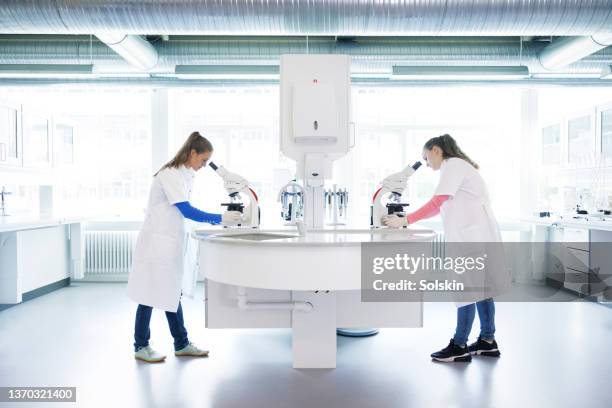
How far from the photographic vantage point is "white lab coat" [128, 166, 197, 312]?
248 centimetres

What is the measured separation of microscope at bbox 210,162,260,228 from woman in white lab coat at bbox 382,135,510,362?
2.77 ft

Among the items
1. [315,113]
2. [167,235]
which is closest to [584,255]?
[315,113]

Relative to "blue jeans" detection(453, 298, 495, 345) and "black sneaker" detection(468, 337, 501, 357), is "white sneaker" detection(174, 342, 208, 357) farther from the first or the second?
"black sneaker" detection(468, 337, 501, 357)

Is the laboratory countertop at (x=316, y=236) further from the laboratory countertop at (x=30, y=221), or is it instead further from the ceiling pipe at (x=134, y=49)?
the laboratory countertop at (x=30, y=221)

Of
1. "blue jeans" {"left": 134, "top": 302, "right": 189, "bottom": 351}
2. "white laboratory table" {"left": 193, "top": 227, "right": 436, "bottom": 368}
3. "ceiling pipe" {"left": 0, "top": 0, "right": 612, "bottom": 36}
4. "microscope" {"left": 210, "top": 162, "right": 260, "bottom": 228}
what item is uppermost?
"ceiling pipe" {"left": 0, "top": 0, "right": 612, "bottom": 36}

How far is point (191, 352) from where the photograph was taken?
271cm

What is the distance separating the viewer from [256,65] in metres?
4.23

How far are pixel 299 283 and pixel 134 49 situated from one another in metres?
2.65

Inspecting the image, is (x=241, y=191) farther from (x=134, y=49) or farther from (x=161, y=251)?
(x=134, y=49)

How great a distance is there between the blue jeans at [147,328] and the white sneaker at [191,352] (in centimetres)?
2

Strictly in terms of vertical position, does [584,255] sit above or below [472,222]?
below

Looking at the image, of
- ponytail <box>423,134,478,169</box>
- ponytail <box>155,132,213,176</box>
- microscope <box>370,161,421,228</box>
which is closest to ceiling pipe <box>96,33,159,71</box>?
ponytail <box>155,132,213,176</box>

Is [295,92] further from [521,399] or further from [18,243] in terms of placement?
[18,243]

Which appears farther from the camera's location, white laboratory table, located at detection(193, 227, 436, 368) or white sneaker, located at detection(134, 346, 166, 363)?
white sneaker, located at detection(134, 346, 166, 363)
